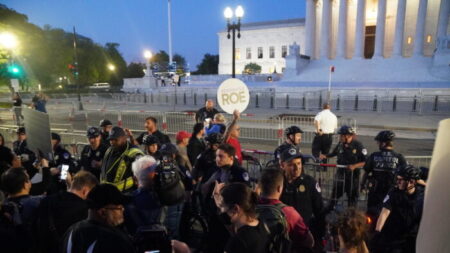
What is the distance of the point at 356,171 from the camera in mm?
6094

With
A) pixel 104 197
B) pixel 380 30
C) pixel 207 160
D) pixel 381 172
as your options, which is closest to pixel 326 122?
pixel 381 172

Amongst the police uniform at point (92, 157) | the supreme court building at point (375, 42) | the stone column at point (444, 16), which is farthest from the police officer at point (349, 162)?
the stone column at point (444, 16)

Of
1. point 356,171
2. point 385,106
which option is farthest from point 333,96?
point 356,171

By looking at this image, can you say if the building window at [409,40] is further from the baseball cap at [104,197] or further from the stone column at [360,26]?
the baseball cap at [104,197]

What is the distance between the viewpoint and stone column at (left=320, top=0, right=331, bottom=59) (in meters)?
43.1

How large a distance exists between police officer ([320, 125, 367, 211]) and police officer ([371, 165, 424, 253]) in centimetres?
214

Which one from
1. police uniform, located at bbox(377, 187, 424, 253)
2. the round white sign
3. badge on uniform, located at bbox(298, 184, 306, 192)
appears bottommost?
police uniform, located at bbox(377, 187, 424, 253)

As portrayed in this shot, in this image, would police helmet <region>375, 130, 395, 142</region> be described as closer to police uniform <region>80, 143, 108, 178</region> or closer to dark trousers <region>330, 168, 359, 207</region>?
dark trousers <region>330, 168, 359, 207</region>

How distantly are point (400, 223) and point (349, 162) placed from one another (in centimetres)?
245

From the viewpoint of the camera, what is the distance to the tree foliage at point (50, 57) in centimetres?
3479

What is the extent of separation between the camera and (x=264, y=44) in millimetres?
69188

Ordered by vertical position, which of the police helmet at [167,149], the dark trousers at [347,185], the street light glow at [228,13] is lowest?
the dark trousers at [347,185]

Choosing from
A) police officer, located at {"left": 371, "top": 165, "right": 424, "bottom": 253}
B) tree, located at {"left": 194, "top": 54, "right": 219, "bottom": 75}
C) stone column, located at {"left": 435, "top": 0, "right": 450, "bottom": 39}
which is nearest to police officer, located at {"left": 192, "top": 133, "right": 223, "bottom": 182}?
police officer, located at {"left": 371, "top": 165, "right": 424, "bottom": 253}

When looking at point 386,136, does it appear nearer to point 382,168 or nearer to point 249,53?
point 382,168
